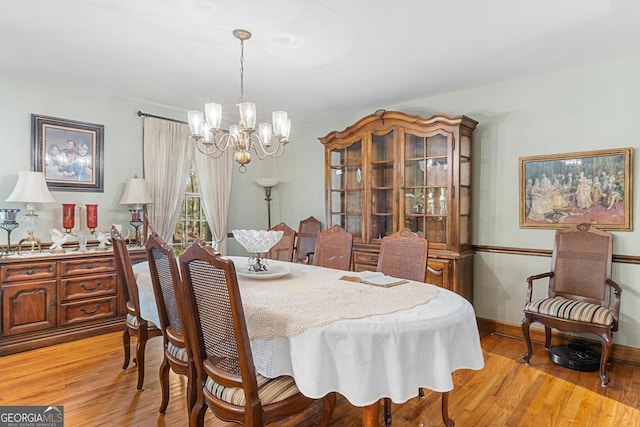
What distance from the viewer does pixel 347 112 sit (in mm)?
4855

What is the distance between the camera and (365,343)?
56.7 inches

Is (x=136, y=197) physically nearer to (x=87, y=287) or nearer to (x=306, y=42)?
(x=87, y=287)

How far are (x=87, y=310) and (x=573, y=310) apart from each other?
4.17 metres

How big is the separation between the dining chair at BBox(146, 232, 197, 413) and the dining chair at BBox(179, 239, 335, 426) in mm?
155

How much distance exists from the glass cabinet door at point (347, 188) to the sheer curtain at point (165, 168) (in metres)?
1.82

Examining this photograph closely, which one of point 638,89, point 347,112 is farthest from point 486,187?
point 347,112

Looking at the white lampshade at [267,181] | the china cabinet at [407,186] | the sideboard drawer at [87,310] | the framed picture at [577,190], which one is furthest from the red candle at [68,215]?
the framed picture at [577,190]

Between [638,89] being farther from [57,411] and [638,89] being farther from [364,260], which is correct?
[57,411]

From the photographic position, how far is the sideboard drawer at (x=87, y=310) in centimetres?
347

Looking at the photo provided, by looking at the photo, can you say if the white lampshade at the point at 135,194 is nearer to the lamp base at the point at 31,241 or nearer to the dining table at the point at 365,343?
the lamp base at the point at 31,241

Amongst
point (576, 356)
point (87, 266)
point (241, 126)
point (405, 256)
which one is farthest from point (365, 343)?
point (87, 266)

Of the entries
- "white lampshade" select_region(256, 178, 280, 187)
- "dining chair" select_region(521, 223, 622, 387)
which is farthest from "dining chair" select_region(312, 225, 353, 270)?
"white lampshade" select_region(256, 178, 280, 187)

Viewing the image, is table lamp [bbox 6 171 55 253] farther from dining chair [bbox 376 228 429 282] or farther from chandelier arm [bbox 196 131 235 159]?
dining chair [bbox 376 228 429 282]

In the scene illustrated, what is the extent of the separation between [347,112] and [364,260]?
1930 millimetres
